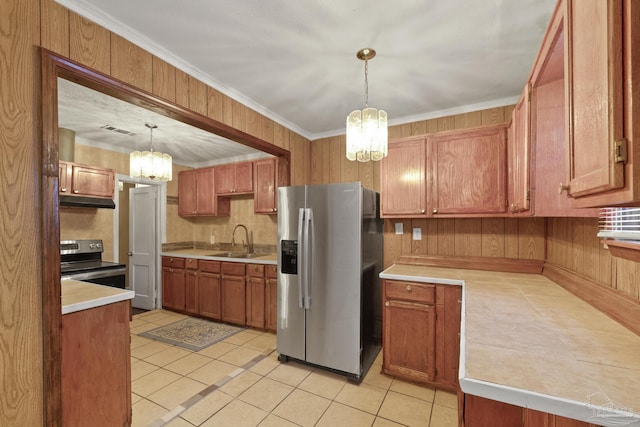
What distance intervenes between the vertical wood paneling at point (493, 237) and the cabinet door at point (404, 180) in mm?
659

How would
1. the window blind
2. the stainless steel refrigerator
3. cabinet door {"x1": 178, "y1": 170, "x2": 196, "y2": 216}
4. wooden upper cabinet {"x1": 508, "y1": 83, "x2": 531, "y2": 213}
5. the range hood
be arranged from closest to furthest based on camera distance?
the window blind, wooden upper cabinet {"x1": 508, "y1": 83, "x2": 531, "y2": 213}, the stainless steel refrigerator, the range hood, cabinet door {"x1": 178, "y1": 170, "x2": 196, "y2": 216}

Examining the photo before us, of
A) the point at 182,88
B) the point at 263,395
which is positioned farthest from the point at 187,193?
the point at 263,395

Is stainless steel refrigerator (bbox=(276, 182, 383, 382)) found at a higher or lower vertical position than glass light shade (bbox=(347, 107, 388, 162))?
lower

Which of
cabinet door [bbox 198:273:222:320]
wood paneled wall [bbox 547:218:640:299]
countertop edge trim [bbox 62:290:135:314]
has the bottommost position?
cabinet door [bbox 198:273:222:320]

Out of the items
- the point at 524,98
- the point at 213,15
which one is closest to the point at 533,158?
the point at 524,98

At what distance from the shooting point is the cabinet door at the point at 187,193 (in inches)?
179

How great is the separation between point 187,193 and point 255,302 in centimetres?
240

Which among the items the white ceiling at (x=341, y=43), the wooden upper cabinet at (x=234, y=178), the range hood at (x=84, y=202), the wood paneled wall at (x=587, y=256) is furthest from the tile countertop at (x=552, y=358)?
the range hood at (x=84, y=202)

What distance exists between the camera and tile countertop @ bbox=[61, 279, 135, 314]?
1.44 metres

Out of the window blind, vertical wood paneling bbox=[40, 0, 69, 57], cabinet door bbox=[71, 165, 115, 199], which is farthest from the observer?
cabinet door bbox=[71, 165, 115, 199]

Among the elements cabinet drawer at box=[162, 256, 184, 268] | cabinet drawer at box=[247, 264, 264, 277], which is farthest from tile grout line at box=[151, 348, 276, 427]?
cabinet drawer at box=[162, 256, 184, 268]

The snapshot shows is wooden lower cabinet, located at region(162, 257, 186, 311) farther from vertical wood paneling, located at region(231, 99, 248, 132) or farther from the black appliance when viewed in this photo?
vertical wood paneling, located at region(231, 99, 248, 132)

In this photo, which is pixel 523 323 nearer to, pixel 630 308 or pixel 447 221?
pixel 630 308

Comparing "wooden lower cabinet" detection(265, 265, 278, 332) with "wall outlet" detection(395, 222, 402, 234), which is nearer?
"wall outlet" detection(395, 222, 402, 234)
